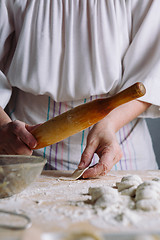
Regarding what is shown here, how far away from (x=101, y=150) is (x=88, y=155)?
58mm

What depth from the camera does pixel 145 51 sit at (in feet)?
3.35

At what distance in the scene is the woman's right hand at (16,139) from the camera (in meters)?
0.73

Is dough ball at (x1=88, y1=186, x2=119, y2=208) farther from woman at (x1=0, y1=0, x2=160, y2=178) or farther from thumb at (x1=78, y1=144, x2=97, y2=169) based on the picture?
woman at (x1=0, y1=0, x2=160, y2=178)

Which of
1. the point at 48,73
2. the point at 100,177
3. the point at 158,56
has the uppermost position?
the point at 158,56

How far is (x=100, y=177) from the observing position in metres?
0.79

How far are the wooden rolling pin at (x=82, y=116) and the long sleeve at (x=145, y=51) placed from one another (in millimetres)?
369

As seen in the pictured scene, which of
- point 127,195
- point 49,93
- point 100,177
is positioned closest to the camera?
point 127,195

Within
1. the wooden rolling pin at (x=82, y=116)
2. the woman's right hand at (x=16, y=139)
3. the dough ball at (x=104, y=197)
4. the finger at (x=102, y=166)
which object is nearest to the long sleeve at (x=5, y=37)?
the woman's right hand at (x=16, y=139)

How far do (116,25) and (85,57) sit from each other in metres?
0.17

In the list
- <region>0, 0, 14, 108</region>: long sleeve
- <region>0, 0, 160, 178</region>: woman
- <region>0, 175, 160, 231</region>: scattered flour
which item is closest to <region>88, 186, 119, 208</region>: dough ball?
<region>0, 175, 160, 231</region>: scattered flour

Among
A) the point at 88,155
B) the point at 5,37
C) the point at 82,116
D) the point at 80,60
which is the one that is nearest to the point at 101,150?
the point at 88,155

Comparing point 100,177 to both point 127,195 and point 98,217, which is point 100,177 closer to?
point 127,195

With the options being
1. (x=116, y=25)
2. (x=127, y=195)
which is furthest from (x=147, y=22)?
(x=127, y=195)

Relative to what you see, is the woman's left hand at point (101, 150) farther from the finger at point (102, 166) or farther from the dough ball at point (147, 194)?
the dough ball at point (147, 194)
